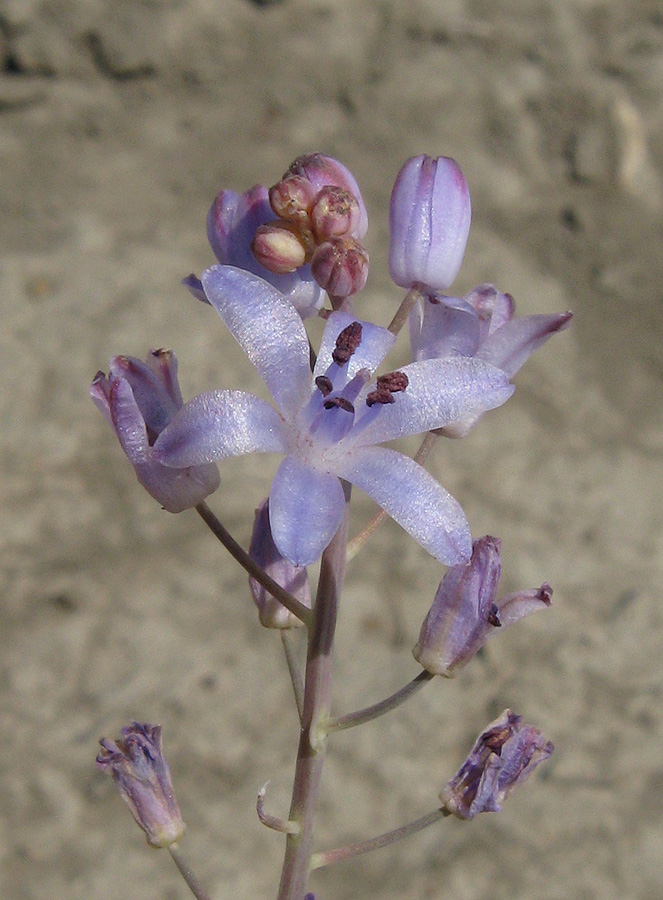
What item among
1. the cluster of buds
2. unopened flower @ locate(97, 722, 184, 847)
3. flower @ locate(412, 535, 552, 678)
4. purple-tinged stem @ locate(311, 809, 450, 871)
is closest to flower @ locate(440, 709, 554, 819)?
purple-tinged stem @ locate(311, 809, 450, 871)

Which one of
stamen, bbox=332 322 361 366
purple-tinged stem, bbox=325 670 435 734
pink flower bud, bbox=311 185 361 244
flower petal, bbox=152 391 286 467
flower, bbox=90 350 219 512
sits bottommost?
purple-tinged stem, bbox=325 670 435 734

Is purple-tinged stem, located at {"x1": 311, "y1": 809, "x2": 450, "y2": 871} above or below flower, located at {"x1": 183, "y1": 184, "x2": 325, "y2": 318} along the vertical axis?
below

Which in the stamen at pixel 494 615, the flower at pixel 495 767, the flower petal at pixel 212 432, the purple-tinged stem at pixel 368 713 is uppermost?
the flower petal at pixel 212 432

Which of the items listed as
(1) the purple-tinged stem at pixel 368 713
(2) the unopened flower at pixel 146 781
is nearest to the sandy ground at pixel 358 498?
(2) the unopened flower at pixel 146 781

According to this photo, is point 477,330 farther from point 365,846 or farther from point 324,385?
point 365,846

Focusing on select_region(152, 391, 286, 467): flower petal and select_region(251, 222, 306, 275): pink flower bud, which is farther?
select_region(251, 222, 306, 275): pink flower bud

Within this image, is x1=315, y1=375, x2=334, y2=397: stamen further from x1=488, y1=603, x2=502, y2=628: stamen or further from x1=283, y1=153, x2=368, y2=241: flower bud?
x1=488, y1=603, x2=502, y2=628: stamen

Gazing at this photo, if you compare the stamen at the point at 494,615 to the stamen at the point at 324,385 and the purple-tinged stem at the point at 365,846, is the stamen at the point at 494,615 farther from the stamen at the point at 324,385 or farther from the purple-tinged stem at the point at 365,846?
the stamen at the point at 324,385
